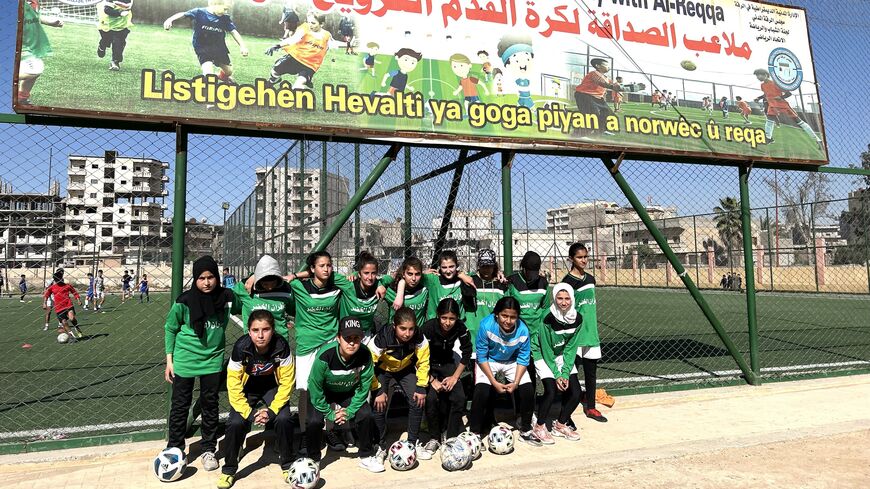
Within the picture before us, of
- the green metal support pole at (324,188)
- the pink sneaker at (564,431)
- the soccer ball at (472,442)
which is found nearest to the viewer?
the soccer ball at (472,442)

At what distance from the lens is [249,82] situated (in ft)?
15.5

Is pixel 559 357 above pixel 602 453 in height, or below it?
above

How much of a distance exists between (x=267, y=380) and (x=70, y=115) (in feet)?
8.78

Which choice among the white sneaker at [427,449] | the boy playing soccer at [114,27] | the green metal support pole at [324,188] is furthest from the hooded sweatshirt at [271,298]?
the green metal support pole at [324,188]

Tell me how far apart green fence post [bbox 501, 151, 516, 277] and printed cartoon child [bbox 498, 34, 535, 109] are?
0.65 m

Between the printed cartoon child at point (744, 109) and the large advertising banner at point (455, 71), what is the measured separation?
20 millimetres

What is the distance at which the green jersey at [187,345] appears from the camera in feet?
12.8

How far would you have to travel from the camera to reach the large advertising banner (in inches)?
172

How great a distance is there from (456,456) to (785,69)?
6909 millimetres

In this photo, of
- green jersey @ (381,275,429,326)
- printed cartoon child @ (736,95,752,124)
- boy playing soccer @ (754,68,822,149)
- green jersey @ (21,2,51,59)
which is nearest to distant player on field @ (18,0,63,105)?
green jersey @ (21,2,51,59)

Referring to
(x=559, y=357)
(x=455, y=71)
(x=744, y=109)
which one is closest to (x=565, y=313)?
(x=559, y=357)

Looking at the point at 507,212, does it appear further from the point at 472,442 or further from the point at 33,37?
the point at 33,37

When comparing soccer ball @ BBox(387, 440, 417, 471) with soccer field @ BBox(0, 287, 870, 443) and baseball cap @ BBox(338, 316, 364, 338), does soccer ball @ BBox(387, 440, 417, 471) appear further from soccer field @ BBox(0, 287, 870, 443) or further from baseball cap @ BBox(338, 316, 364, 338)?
soccer field @ BBox(0, 287, 870, 443)

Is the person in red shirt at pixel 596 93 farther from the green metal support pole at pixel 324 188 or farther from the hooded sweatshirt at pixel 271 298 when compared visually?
the green metal support pole at pixel 324 188
